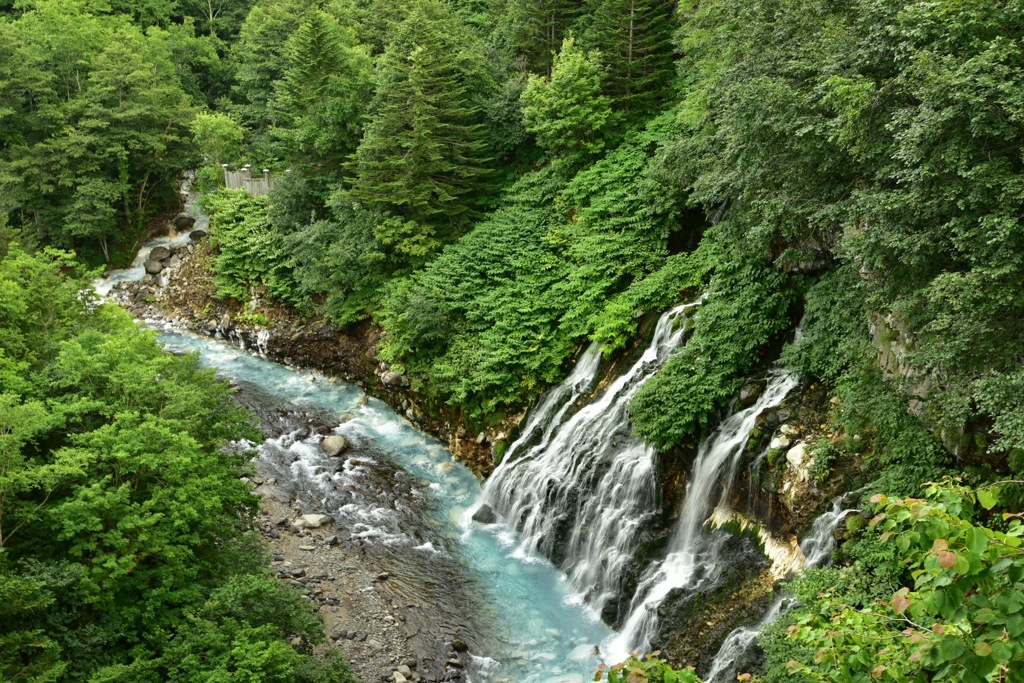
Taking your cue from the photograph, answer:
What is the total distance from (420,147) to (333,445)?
9.39 meters

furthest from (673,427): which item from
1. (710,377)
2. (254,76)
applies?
(254,76)

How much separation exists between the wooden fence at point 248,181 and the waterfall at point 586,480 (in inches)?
730

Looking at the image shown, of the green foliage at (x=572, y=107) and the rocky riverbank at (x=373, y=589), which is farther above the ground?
the green foliage at (x=572, y=107)

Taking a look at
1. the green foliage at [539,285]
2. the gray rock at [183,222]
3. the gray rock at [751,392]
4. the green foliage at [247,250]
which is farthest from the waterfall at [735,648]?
the gray rock at [183,222]

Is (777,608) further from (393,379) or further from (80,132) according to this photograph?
(80,132)

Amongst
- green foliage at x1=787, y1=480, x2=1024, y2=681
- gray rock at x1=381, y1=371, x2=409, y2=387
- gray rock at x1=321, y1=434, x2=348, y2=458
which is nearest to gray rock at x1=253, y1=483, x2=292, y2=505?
gray rock at x1=321, y1=434, x2=348, y2=458

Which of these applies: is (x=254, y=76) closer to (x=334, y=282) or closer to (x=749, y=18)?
(x=334, y=282)

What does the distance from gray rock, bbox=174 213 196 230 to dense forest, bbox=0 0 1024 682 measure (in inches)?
270

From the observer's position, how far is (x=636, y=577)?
13000 millimetres

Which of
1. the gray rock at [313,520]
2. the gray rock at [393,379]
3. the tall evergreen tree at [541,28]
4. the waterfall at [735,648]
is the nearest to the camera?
the waterfall at [735,648]

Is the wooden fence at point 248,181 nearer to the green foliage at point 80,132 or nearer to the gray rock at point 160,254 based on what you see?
the green foliage at point 80,132

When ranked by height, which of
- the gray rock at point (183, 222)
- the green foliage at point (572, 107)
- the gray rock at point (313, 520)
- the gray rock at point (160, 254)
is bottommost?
the gray rock at point (313, 520)

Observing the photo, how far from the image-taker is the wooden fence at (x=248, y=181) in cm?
3011

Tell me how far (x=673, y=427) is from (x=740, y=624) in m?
3.57
